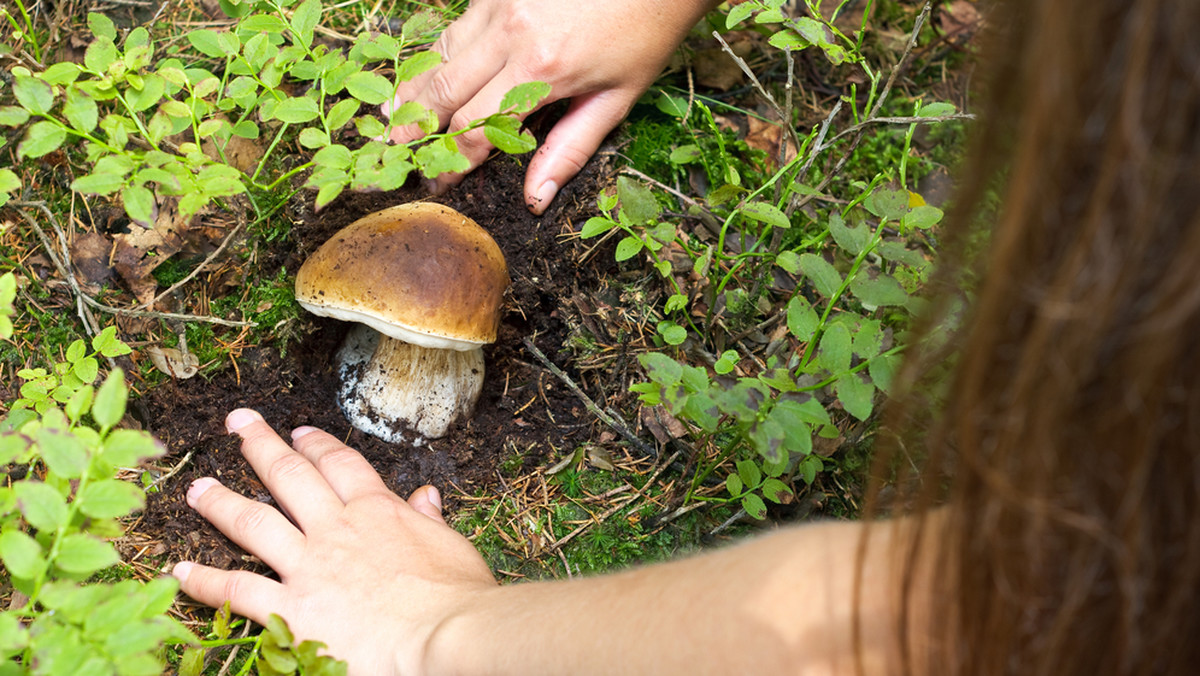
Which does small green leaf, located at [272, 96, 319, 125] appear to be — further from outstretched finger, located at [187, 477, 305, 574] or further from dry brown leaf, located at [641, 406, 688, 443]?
dry brown leaf, located at [641, 406, 688, 443]

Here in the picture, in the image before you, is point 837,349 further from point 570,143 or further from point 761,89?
point 570,143

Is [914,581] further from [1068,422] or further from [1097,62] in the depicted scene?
[1097,62]

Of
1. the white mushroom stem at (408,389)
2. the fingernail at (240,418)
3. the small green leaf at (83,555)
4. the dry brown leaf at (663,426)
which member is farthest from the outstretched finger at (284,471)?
the dry brown leaf at (663,426)

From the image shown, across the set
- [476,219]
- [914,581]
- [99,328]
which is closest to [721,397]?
[914,581]

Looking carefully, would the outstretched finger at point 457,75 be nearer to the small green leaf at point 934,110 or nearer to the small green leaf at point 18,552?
the small green leaf at point 934,110

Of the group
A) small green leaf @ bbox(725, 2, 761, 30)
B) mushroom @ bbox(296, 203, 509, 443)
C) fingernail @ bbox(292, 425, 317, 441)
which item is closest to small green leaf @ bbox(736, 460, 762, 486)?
mushroom @ bbox(296, 203, 509, 443)

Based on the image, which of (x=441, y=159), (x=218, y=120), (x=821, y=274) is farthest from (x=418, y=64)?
(x=821, y=274)
